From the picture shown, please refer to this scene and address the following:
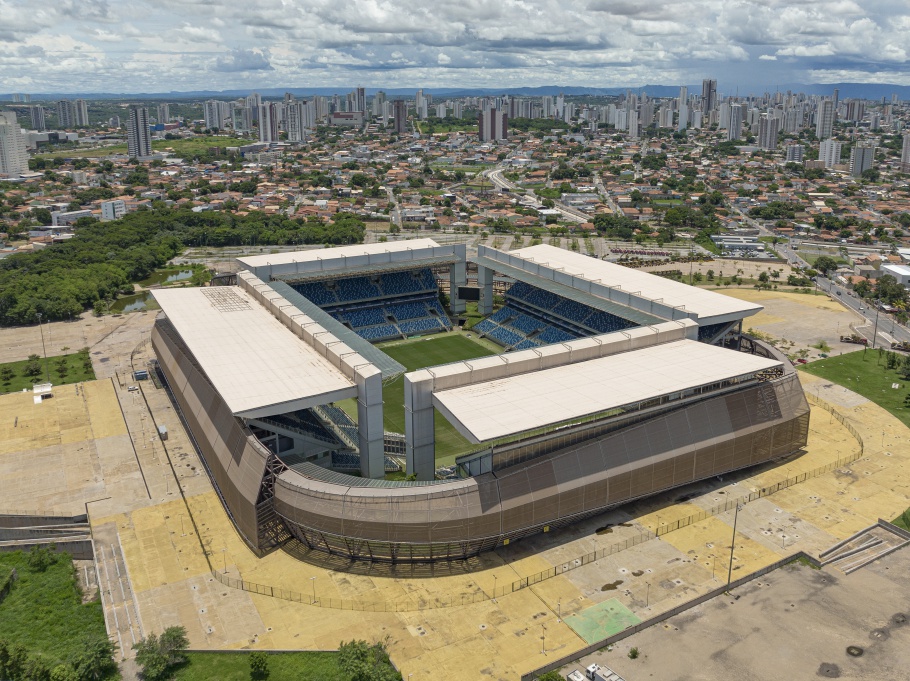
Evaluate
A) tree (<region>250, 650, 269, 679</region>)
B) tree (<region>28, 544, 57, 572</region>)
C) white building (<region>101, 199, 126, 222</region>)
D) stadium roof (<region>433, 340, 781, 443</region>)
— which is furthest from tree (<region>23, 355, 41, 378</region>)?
white building (<region>101, 199, 126, 222</region>)

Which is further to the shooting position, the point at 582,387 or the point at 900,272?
the point at 900,272

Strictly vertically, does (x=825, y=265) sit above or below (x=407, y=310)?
above

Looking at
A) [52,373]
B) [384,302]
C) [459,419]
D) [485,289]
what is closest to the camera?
[459,419]

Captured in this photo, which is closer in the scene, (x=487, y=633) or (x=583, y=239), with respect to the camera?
(x=487, y=633)

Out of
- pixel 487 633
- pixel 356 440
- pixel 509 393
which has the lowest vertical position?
pixel 487 633

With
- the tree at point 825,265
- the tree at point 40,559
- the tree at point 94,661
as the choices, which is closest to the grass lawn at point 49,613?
the tree at point 40,559

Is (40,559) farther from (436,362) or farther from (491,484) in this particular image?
(436,362)

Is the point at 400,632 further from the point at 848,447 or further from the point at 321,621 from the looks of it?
the point at 848,447

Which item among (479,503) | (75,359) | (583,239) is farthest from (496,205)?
(479,503)

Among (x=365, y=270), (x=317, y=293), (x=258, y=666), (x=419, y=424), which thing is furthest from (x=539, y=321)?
(x=258, y=666)
